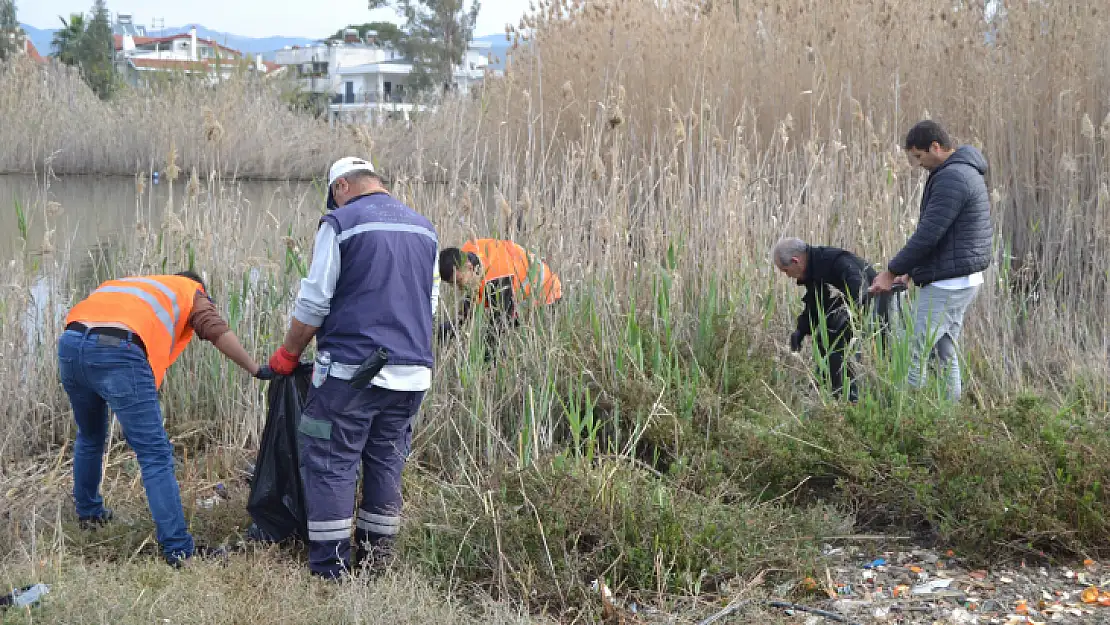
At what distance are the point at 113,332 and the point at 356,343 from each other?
2.78 feet

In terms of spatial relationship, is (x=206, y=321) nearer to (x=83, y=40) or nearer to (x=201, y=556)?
(x=201, y=556)

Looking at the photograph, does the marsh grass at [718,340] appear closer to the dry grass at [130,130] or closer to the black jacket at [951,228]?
the black jacket at [951,228]

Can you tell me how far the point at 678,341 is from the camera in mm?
4934

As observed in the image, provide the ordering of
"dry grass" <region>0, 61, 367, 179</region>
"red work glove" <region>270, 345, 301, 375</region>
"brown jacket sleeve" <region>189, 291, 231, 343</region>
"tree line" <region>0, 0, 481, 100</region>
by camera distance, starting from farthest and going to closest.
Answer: "tree line" <region>0, 0, 481, 100</region>
"dry grass" <region>0, 61, 367, 179</region>
"brown jacket sleeve" <region>189, 291, 231, 343</region>
"red work glove" <region>270, 345, 301, 375</region>

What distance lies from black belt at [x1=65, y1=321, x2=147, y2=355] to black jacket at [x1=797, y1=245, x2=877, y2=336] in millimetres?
2871

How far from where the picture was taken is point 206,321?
4.02m

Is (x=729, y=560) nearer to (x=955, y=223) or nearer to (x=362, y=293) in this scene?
(x=362, y=293)

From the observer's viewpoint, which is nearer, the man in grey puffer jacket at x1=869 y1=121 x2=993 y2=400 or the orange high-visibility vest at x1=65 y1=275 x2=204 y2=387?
the orange high-visibility vest at x1=65 y1=275 x2=204 y2=387

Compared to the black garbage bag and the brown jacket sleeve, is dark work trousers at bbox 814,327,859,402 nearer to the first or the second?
the black garbage bag

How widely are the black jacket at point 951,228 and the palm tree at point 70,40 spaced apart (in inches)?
1703

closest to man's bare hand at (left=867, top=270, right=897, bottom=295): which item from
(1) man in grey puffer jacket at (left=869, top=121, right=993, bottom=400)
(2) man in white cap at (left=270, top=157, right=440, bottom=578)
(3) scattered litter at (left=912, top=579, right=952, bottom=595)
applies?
(1) man in grey puffer jacket at (left=869, top=121, right=993, bottom=400)

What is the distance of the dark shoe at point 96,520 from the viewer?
4094mm

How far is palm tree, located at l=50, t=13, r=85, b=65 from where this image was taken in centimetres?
4331

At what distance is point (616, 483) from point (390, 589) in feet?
2.70
